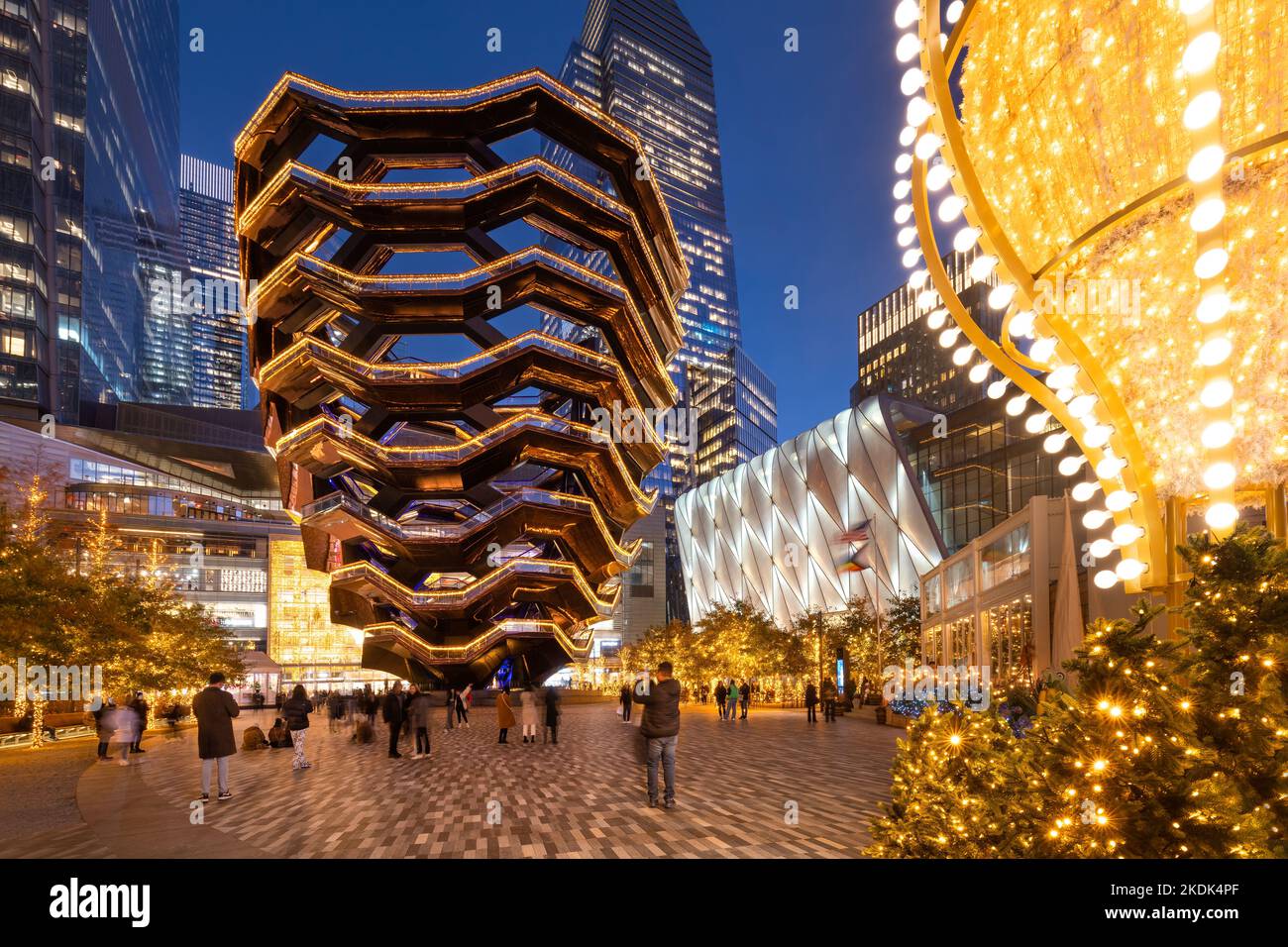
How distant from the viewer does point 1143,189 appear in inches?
183

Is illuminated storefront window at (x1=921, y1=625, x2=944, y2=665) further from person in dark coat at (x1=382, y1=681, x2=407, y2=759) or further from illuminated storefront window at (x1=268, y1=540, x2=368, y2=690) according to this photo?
illuminated storefront window at (x1=268, y1=540, x2=368, y2=690)

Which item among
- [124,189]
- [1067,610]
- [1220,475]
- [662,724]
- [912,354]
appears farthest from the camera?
[912,354]

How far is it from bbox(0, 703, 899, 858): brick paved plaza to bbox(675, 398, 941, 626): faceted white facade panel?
39.2 meters

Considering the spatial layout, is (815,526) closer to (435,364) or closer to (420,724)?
(435,364)

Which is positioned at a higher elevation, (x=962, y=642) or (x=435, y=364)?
(x=435, y=364)

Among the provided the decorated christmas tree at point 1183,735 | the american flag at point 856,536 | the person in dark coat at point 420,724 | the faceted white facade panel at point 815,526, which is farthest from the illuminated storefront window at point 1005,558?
the faceted white facade panel at point 815,526

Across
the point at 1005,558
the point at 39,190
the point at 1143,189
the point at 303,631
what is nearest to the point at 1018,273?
the point at 1143,189

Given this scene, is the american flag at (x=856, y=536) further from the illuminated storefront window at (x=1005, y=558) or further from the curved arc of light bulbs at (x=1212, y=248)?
the curved arc of light bulbs at (x=1212, y=248)

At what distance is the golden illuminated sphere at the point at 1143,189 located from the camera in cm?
429

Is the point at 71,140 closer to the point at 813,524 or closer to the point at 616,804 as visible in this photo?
the point at 813,524

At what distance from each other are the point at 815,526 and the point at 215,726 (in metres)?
62.1

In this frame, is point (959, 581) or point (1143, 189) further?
point (959, 581)

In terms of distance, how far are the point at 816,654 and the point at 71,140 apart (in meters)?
90.5
